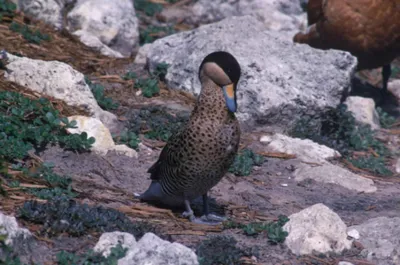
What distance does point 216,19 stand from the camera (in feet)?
36.4

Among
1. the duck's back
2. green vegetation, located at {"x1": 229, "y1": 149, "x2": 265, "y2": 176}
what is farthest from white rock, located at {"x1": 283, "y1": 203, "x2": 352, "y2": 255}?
green vegetation, located at {"x1": 229, "y1": 149, "x2": 265, "y2": 176}

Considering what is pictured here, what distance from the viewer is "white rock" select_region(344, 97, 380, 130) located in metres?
8.61

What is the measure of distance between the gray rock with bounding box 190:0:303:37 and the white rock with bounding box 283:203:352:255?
19.7 feet

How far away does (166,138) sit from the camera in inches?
275

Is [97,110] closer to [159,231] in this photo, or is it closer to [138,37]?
[159,231]

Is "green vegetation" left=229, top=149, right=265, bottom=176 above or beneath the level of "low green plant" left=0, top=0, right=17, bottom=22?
beneath

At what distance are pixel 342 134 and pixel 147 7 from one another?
4.14 meters

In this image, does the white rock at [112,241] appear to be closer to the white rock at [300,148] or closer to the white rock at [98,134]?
the white rock at [98,134]

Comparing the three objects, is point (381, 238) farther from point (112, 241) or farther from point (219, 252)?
point (112, 241)

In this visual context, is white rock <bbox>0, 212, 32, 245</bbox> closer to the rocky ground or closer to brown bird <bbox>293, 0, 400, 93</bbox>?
the rocky ground

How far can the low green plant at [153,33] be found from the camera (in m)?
9.91

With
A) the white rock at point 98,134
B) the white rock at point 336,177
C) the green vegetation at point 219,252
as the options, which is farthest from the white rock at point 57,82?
the green vegetation at point 219,252

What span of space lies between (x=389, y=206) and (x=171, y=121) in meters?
2.16

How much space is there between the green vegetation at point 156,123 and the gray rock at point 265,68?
27.7 inches
